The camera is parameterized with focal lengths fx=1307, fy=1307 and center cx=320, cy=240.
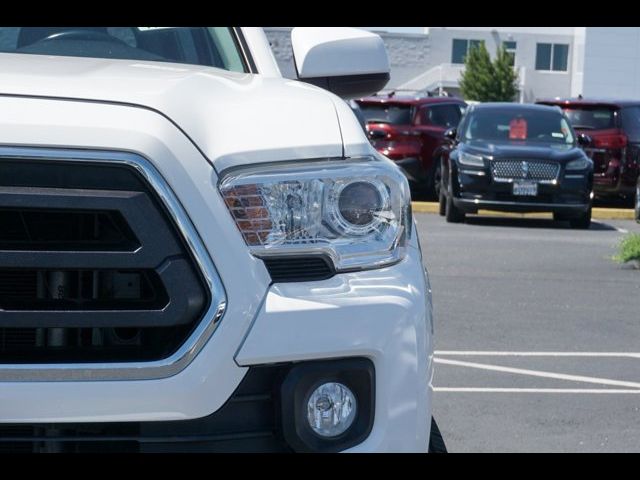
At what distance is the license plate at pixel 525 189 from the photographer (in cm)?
1588

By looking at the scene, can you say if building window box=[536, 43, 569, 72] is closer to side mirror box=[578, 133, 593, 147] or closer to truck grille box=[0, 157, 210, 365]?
side mirror box=[578, 133, 593, 147]

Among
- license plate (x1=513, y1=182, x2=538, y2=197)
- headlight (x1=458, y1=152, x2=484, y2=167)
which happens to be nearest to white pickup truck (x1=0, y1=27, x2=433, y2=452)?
license plate (x1=513, y1=182, x2=538, y2=197)

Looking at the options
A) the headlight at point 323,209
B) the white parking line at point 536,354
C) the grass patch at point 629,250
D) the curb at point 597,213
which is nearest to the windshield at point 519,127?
the curb at point 597,213

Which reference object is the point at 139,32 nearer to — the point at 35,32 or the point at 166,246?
the point at 35,32

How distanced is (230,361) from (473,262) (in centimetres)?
973

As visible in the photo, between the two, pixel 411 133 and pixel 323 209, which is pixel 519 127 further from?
pixel 323 209

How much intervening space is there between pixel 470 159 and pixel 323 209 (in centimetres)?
1372

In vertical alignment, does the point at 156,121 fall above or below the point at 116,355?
above

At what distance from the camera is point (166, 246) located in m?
2.59

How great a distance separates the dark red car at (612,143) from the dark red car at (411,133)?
7.34 ft

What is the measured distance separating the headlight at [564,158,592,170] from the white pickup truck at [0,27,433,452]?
532 inches
